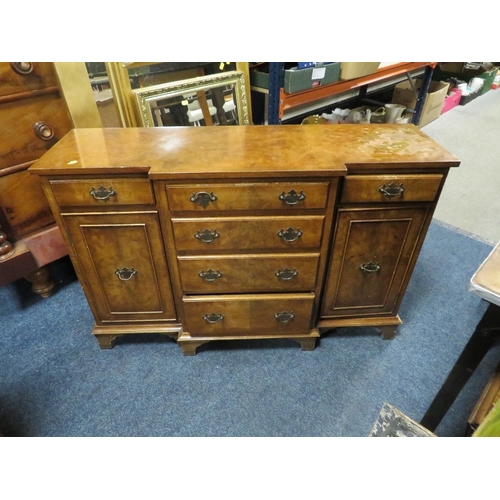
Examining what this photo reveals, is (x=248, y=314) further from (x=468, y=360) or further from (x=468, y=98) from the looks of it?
(x=468, y=98)

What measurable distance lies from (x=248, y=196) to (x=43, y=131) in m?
0.96

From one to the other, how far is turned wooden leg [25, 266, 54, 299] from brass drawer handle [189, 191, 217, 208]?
3.49 ft

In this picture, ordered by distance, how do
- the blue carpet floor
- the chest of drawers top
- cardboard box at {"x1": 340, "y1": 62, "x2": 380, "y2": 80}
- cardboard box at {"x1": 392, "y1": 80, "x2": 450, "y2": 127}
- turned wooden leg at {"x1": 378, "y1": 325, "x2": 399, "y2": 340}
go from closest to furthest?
the chest of drawers top
the blue carpet floor
turned wooden leg at {"x1": 378, "y1": 325, "x2": 399, "y2": 340}
cardboard box at {"x1": 340, "y1": 62, "x2": 380, "y2": 80}
cardboard box at {"x1": 392, "y1": 80, "x2": 450, "y2": 127}

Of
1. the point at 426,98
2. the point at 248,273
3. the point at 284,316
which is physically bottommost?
the point at 284,316

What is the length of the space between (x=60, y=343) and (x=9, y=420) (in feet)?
1.12

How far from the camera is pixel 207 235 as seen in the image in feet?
3.68

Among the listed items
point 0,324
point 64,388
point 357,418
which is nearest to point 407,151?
point 357,418

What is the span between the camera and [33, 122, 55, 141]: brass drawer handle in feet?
4.46

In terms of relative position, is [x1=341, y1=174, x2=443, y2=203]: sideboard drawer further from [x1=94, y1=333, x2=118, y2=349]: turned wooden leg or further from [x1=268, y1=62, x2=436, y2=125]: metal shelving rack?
[x1=94, y1=333, x2=118, y2=349]: turned wooden leg

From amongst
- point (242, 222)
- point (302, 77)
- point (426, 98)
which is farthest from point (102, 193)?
Answer: point (426, 98)

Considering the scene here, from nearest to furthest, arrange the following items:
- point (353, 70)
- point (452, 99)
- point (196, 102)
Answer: point (196, 102) < point (353, 70) < point (452, 99)

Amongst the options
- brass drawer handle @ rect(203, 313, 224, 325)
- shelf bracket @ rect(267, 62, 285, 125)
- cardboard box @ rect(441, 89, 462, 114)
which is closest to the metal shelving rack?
shelf bracket @ rect(267, 62, 285, 125)

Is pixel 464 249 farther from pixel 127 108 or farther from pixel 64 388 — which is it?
pixel 64 388
